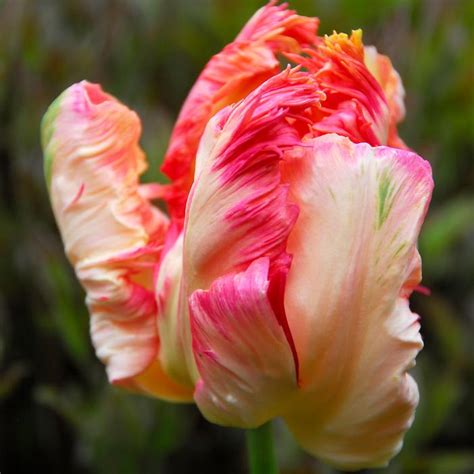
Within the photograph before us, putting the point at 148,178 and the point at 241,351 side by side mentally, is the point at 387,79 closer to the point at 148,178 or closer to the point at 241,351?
the point at 241,351

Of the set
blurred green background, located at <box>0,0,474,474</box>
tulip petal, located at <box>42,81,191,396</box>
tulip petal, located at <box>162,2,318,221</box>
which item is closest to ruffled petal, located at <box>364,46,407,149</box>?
tulip petal, located at <box>162,2,318,221</box>

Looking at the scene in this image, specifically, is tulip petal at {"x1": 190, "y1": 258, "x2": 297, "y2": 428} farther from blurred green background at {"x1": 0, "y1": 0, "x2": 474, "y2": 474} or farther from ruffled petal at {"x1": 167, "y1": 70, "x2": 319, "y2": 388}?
blurred green background at {"x1": 0, "y1": 0, "x2": 474, "y2": 474}

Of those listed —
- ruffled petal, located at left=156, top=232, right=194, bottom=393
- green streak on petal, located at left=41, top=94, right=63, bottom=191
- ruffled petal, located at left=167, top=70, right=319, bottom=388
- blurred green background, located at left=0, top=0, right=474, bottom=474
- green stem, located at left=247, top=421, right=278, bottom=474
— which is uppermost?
ruffled petal, located at left=167, top=70, right=319, bottom=388

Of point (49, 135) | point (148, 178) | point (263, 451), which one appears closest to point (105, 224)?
point (49, 135)

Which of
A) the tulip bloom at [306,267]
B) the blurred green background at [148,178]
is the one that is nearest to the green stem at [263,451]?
the tulip bloom at [306,267]

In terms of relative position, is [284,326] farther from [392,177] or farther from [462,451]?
[462,451]

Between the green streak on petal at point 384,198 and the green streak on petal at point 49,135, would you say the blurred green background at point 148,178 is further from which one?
the green streak on petal at point 384,198
